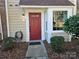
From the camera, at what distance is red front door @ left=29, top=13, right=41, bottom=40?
1345cm

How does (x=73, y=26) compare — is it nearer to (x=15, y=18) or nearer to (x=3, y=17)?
(x=15, y=18)

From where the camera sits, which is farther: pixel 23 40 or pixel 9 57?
pixel 23 40

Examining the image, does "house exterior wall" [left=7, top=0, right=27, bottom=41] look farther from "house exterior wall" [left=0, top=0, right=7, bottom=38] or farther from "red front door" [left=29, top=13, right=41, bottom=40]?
"red front door" [left=29, top=13, right=41, bottom=40]

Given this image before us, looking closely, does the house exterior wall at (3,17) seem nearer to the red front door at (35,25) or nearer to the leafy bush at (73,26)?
the red front door at (35,25)

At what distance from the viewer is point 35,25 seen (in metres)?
13.6

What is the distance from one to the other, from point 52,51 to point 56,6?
3.96 meters

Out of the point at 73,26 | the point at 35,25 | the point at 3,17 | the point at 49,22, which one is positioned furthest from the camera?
the point at 35,25

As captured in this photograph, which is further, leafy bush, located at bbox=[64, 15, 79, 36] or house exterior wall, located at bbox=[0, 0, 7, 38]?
house exterior wall, located at bbox=[0, 0, 7, 38]

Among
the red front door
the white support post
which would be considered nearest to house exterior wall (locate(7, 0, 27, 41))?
the red front door

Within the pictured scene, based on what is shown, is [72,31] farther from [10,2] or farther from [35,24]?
[10,2]

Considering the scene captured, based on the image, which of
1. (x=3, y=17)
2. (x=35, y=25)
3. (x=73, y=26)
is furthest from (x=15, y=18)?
(x=73, y=26)

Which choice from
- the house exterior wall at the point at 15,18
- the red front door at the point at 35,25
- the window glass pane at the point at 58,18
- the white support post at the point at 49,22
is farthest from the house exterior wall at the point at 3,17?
the window glass pane at the point at 58,18

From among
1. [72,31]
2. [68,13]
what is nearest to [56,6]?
[68,13]

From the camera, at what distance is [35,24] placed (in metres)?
13.6
